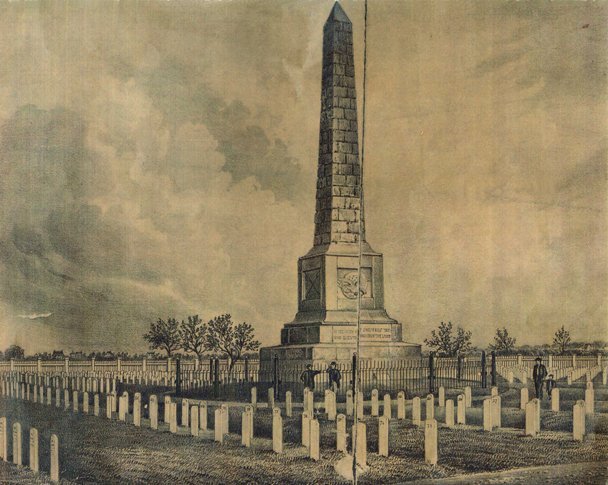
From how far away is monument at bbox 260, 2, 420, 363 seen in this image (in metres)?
14.8

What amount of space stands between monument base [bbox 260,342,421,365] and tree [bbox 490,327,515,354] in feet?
4.89

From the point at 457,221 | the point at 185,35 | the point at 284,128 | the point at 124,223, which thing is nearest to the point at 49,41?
the point at 185,35

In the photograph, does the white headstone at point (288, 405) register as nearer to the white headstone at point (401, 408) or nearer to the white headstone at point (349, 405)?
the white headstone at point (349, 405)

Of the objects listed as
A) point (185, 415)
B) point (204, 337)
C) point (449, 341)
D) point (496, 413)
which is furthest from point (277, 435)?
point (449, 341)

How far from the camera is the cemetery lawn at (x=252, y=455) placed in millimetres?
9648

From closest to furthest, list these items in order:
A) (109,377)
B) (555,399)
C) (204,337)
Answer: (555,399) < (109,377) < (204,337)

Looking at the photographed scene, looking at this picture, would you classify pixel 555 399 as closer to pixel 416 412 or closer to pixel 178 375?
pixel 416 412

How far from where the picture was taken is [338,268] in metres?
16.1

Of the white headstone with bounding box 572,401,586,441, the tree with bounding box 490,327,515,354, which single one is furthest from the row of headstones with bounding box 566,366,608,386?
the white headstone with bounding box 572,401,586,441

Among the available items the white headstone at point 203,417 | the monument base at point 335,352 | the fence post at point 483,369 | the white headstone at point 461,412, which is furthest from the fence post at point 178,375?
the fence post at point 483,369

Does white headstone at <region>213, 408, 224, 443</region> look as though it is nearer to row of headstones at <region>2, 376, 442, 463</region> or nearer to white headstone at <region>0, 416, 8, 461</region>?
row of headstones at <region>2, 376, 442, 463</region>

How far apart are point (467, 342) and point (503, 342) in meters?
0.57

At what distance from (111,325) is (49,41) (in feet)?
12.5

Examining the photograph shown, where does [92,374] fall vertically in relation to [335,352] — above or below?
below
